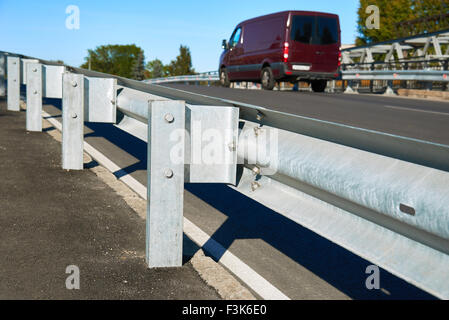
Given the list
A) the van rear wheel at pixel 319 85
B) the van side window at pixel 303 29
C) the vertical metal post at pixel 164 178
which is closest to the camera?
the vertical metal post at pixel 164 178

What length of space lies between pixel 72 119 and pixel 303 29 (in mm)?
12344

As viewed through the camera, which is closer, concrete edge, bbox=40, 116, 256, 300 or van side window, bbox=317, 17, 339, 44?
concrete edge, bbox=40, 116, 256, 300

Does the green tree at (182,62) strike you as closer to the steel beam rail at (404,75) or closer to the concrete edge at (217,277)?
the steel beam rail at (404,75)

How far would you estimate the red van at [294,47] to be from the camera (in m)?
17.2

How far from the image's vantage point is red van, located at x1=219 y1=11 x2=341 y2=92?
17.2 meters

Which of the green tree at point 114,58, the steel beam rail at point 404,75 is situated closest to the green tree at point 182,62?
the green tree at point 114,58

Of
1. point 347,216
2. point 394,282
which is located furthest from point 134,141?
point 347,216

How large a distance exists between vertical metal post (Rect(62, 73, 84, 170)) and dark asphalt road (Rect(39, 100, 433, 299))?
545 mm

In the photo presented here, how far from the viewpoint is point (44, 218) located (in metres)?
4.53

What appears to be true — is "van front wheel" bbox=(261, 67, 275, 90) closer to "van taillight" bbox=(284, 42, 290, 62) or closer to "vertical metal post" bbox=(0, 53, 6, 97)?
"van taillight" bbox=(284, 42, 290, 62)

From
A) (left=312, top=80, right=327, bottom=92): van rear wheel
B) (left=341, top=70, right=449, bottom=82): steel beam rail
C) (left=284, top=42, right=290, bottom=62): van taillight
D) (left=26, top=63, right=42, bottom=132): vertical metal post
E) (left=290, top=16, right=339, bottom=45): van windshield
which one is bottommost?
(left=26, top=63, right=42, bottom=132): vertical metal post

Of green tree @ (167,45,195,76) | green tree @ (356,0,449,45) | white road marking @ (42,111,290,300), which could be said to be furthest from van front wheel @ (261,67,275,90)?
green tree @ (167,45,195,76)

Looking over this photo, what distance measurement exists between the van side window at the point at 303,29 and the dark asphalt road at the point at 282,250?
455 inches
